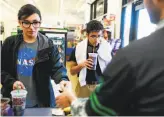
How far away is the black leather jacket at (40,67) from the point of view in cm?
190

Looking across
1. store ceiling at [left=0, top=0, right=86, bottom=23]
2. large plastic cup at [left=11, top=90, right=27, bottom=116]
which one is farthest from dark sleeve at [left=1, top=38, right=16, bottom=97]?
store ceiling at [left=0, top=0, right=86, bottom=23]

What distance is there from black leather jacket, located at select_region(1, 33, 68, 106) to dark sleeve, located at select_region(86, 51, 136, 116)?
115cm

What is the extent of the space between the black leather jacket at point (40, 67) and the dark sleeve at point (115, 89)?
115cm

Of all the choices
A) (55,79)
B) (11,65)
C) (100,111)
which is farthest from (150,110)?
(11,65)

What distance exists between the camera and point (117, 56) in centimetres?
78

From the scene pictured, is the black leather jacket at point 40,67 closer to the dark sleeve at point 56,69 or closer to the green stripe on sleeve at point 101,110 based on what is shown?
the dark sleeve at point 56,69

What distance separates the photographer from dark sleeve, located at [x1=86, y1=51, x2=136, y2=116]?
0.75m

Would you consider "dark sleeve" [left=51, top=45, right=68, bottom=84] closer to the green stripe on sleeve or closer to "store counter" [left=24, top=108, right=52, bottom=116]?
"store counter" [left=24, top=108, right=52, bottom=116]

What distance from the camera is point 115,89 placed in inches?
29.8

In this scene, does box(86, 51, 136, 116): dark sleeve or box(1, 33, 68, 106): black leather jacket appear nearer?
box(86, 51, 136, 116): dark sleeve

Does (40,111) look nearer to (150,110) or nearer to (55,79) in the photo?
(55,79)

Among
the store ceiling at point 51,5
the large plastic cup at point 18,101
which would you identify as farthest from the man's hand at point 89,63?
the store ceiling at point 51,5

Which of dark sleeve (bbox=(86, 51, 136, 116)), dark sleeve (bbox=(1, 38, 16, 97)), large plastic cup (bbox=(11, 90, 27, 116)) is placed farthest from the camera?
dark sleeve (bbox=(1, 38, 16, 97))

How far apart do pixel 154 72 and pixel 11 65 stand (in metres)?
1.43
